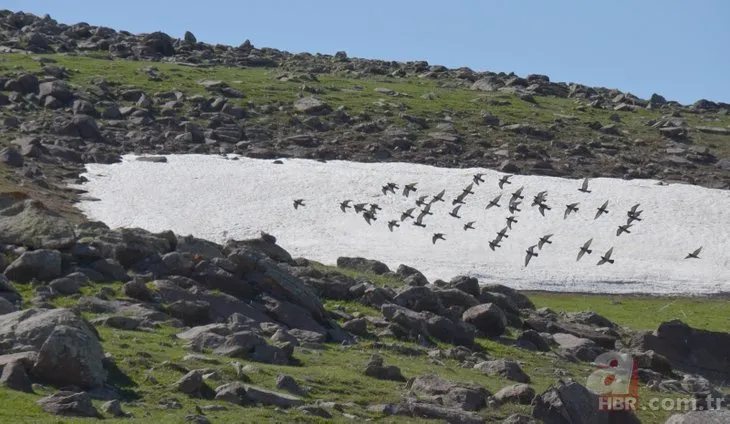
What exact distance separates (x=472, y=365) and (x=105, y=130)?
52242 mm

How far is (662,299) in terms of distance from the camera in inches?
2154

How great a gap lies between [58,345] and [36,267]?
907 centimetres

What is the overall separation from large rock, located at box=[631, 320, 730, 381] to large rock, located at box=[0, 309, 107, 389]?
20.7m

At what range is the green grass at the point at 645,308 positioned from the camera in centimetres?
4791

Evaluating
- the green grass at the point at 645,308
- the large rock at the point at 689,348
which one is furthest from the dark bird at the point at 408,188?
the large rock at the point at 689,348

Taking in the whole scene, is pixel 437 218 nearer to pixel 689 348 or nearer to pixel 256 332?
pixel 689 348

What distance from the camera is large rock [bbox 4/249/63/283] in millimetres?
28141

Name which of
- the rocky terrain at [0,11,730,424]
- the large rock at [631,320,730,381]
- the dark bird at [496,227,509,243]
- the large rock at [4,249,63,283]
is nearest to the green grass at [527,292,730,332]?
the rocky terrain at [0,11,730,424]

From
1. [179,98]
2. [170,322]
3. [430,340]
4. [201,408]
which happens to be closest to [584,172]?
[179,98]

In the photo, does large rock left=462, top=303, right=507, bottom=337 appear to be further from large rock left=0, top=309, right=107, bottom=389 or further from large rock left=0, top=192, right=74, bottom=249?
large rock left=0, top=309, right=107, bottom=389

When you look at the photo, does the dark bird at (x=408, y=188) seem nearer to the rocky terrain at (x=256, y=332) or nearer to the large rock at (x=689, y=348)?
the rocky terrain at (x=256, y=332)

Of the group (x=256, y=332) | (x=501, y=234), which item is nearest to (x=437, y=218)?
(x=501, y=234)

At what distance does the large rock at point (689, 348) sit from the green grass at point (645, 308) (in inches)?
278

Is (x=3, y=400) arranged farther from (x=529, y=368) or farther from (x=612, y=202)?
(x=612, y=202)
